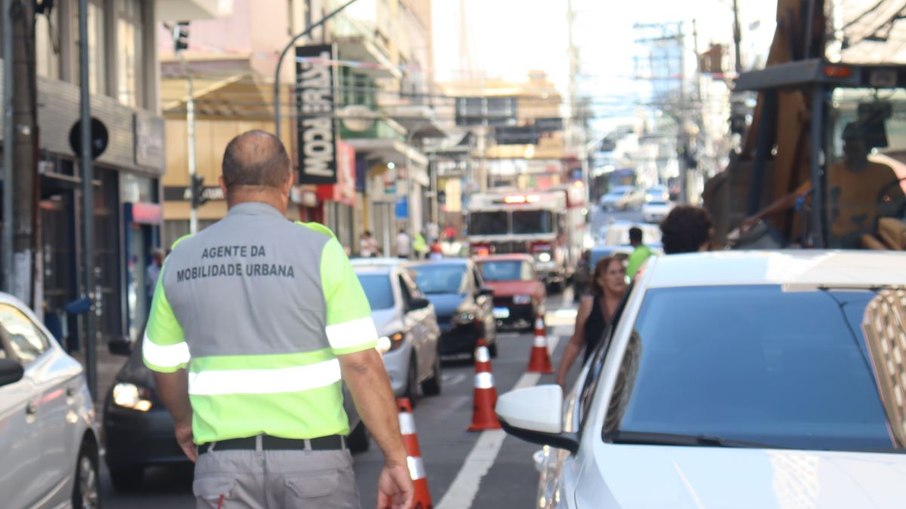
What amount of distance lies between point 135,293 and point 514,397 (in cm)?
2671

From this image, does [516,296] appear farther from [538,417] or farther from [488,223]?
[538,417]

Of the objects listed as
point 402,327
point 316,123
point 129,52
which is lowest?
point 402,327

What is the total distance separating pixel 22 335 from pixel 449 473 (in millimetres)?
4255

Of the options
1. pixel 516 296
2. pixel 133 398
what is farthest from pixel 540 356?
pixel 133 398

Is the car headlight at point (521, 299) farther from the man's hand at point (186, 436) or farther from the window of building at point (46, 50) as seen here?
the man's hand at point (186, 436)

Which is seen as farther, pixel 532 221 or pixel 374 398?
pixel 532 221

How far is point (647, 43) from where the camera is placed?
84938mm

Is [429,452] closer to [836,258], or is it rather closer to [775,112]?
[775,112]

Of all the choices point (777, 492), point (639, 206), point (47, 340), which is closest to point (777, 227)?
point (47, 340)

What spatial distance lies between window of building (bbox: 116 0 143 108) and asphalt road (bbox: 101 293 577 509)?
14.8 metres

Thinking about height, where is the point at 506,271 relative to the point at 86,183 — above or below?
below

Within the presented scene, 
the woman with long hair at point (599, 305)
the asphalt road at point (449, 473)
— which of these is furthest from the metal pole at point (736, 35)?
the woman with long hair at point (599, 305)

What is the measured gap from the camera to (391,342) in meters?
15.5

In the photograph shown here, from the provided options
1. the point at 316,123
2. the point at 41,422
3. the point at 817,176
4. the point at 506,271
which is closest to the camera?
the point at 41,422
